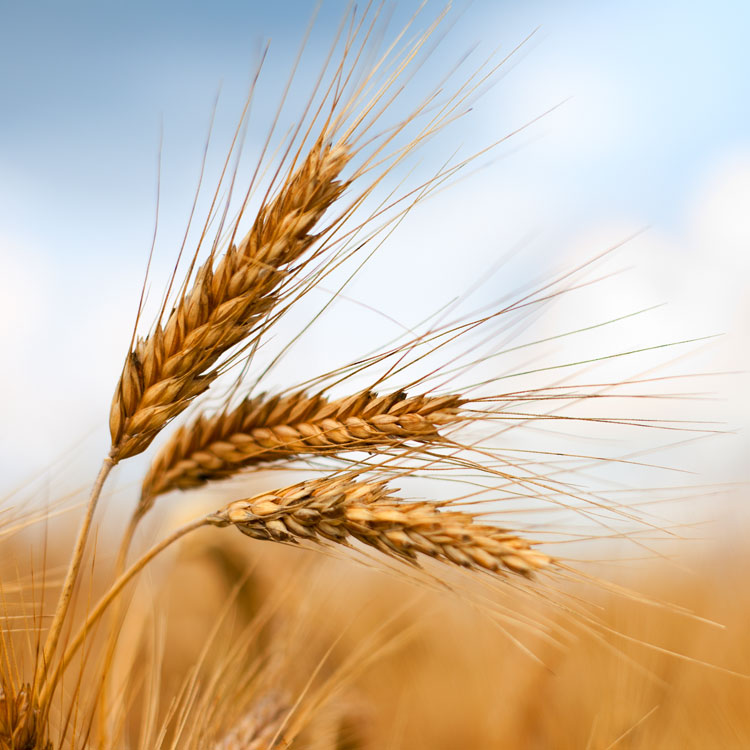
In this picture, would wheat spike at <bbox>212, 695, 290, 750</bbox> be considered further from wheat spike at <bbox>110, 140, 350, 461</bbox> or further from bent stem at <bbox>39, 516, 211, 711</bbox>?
wheat spike at <bbox>110, 140, 350, 461</bbox>

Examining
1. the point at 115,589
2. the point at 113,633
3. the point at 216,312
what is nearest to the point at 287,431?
the point at 216,312

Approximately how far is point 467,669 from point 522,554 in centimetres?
192

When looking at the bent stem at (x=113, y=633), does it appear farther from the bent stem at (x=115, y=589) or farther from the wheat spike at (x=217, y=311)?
the wheat spike at (x=217, y=311)

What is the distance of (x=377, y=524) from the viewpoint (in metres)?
0.99

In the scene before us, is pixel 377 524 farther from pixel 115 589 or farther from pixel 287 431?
pixel 115 589

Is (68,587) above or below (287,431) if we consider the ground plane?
below

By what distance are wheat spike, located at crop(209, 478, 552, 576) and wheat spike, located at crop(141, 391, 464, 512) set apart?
0.34 feet

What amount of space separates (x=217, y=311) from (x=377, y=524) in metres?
0.43

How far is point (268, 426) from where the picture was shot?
1252mm

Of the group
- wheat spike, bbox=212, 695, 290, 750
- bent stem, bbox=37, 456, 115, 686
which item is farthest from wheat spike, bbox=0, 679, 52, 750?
wheat spike, bbox=212, 695, 290, 750

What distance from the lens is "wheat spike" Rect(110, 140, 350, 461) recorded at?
1.12m

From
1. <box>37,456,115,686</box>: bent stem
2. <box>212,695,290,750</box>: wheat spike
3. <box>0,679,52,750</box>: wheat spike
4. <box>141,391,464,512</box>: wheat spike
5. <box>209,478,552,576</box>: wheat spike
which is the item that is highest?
<box>141,391,464,512</box>: wheat spike

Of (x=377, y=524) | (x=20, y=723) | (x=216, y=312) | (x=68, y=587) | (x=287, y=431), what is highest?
(x=216, y=312)

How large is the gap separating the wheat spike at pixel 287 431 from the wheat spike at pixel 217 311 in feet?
0.47
